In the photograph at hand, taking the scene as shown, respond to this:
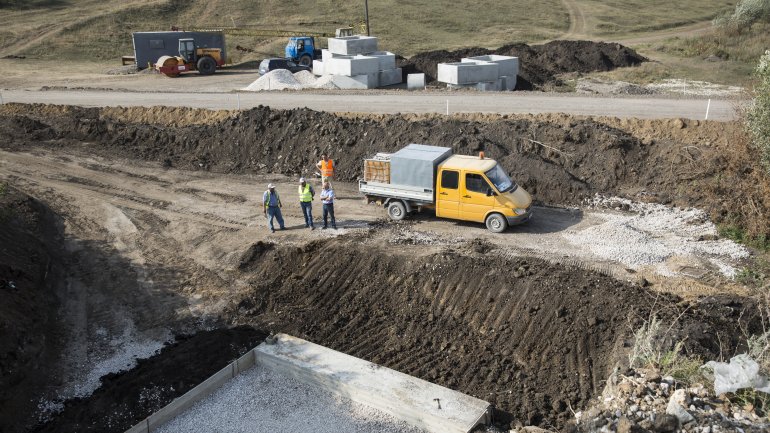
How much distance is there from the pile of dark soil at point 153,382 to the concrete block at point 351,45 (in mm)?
28083

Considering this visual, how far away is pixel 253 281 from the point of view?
16.3 m

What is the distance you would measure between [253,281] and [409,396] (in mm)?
6101

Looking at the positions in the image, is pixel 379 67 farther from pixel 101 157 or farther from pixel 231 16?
pixel 231 16

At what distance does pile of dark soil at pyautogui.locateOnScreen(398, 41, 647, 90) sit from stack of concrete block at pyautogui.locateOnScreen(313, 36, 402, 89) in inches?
100

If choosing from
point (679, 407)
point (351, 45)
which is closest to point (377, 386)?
point (679, 407)

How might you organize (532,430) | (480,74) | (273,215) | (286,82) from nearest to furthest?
(532,430) < (273,215) < (480,74) < (286,82)

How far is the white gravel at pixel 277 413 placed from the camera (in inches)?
447

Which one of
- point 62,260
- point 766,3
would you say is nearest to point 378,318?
point 62,260

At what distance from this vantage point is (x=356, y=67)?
1416 inches

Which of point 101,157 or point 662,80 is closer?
point 101,157

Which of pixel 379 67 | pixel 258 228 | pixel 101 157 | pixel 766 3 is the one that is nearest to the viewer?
pixel 258 228

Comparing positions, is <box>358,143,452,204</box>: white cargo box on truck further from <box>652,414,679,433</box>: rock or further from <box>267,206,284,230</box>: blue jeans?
<box>652,414,679,433</box>: rock

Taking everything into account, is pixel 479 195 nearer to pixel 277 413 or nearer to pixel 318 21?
pixel 277 413

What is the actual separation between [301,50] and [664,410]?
3853 cm
